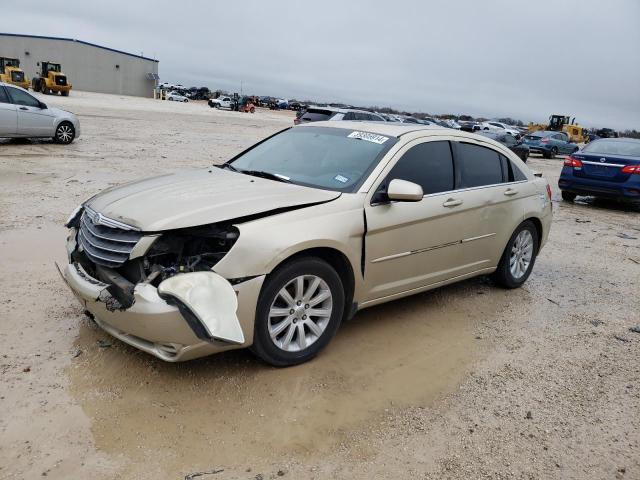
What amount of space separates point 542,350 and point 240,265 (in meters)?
2.69

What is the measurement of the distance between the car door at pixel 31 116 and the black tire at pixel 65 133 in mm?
212

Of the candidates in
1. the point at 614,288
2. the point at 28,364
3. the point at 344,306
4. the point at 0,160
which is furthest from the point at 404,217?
the point at 0,160

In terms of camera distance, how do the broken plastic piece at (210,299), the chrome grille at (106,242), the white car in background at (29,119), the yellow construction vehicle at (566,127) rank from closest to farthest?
the broken plastic piece at (210,299) < the chrome grille at (106,242) < the white car in background at (29,119) < the yellow construction vehicle at (566,127)

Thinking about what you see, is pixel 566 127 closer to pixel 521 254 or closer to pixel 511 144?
pixel 511 144

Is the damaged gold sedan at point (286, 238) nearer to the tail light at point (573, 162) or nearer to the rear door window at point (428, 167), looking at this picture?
the rear door window at point (428, 167)

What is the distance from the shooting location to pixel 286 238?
141 inches

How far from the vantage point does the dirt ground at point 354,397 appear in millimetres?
2953

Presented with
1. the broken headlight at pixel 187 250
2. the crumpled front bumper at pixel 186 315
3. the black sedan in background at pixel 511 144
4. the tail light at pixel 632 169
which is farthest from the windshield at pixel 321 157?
the black sedan in background at pixel 511 144

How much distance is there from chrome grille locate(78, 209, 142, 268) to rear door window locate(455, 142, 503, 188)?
9.56ft

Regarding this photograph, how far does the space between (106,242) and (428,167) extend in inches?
105

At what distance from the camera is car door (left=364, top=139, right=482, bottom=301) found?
13.9 ft

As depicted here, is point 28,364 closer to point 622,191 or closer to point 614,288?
point 614,288

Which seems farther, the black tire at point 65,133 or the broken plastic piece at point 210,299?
the black tire at point 65,133

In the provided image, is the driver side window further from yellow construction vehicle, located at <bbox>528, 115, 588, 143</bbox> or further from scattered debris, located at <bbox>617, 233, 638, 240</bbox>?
yellow construction vehicle, located at <bbox>528, 115, 588, 143</bbox>
